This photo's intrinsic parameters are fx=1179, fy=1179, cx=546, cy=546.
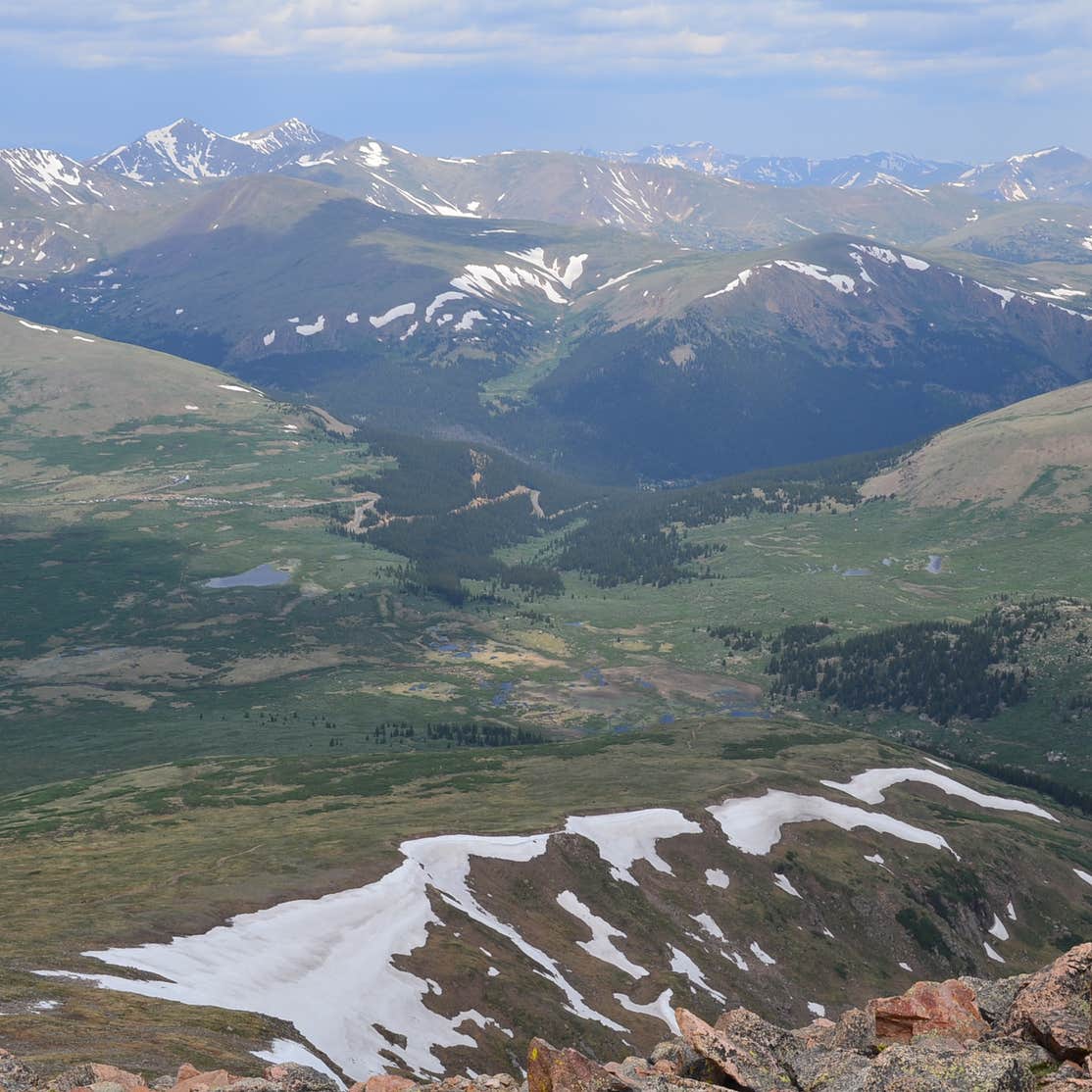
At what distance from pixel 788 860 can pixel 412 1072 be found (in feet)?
237

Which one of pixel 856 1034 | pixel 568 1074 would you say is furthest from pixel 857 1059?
pixel 568 1074

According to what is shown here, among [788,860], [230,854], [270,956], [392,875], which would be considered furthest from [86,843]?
[788,860]

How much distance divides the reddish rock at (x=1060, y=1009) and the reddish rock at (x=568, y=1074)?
13.9 m

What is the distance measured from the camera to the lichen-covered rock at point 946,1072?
3509 centimetres

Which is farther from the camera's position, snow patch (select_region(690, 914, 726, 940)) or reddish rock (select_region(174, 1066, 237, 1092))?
snow patch (select_region(690, 914, 726, 940))

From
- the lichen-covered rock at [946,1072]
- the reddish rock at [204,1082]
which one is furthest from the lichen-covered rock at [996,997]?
the reddish rock at [204,1082]

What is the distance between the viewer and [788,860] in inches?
5236

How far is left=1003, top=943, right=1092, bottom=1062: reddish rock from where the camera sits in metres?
38.0

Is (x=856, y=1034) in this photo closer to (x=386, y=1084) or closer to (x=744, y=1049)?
(x=744, y=1049)

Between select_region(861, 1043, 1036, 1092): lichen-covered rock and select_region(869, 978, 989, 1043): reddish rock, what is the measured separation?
447cm

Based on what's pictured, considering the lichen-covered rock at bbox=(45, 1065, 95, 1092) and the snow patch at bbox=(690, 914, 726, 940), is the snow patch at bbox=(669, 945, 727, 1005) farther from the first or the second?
the lichen-covered rock at bbox=(45, 1065, 95, 1092)

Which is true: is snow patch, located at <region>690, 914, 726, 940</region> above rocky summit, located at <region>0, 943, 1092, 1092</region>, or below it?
below

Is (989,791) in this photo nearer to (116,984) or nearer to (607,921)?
(607,921)

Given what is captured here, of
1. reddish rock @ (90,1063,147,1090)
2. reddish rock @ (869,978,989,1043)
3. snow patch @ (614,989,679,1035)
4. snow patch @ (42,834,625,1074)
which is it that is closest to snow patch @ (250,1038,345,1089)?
snow patch @ (42,834,625,1074)
